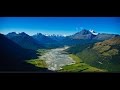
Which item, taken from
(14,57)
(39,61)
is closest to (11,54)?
(14,57)

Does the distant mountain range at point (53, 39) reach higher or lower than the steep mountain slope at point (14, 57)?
higher

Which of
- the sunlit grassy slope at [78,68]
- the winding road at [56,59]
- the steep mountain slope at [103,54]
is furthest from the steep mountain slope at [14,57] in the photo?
the steep mountain slope at [103,54]

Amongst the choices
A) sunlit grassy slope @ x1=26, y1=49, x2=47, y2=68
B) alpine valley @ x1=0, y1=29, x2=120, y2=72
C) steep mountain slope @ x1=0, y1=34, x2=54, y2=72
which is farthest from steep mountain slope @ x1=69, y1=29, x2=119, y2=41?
steep mountain slope @ x1=0, y1=34, x2=54, y2=72

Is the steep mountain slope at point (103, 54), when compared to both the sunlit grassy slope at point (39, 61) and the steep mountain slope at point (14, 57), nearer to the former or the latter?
the sunlit grassy slope at point (39, 61)

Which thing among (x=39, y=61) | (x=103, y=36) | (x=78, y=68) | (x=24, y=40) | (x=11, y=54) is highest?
(x=103, y=36)

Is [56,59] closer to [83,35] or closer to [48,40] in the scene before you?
[48,40]
